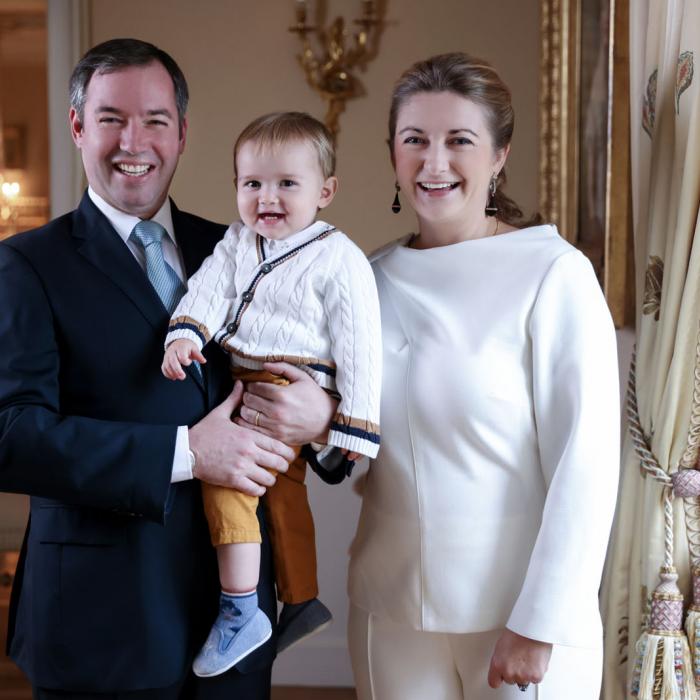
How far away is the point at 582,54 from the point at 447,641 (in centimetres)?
194

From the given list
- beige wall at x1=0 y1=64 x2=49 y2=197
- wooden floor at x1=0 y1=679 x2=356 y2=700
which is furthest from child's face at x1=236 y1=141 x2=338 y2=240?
wooden floor at x1=0 y1=679 x2=356 y2=700

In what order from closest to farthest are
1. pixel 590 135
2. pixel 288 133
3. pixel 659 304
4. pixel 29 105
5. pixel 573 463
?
pixel 573 463 → pixel 288 133 → pixel 659 304 → pixel 590 135 → pixel 29 105

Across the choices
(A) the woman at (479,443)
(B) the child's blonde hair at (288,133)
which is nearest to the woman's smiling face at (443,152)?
(A) the woman at (479,443)

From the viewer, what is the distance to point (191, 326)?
1779 mm

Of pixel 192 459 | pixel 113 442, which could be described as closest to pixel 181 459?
pixel 192 459

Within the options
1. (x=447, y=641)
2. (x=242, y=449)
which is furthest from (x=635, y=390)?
(x=242, y=449)

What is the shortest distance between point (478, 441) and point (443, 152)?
0.52 m

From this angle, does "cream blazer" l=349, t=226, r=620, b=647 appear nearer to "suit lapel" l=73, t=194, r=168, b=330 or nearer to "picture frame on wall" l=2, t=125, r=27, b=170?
"suit lapel" l=73, t=194, r=168, b=330

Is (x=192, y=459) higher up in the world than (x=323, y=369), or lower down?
lower down

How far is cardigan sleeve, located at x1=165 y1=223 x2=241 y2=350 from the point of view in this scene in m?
1.78

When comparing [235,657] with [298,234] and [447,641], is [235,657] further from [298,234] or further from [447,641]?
[298,234]

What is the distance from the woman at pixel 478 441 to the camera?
1.66 meters

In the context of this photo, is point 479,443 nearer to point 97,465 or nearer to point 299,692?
point 97,465

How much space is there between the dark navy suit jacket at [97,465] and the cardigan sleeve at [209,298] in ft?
0.23
